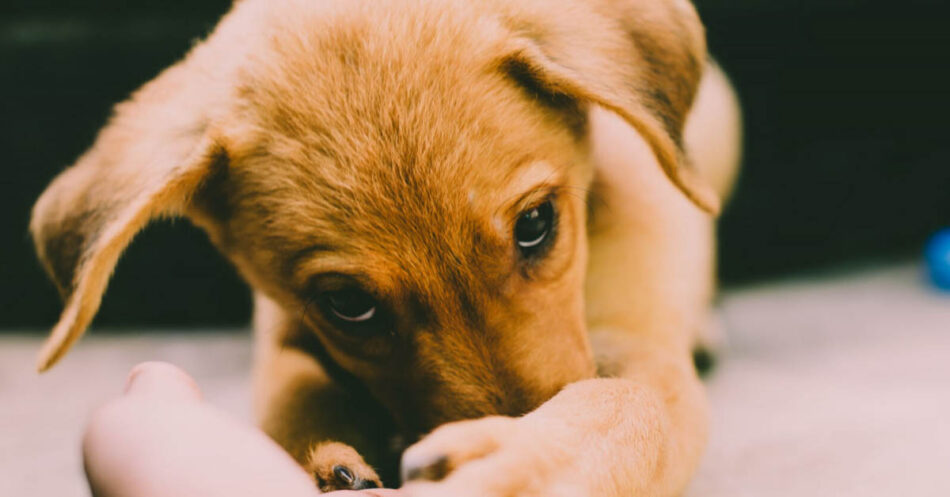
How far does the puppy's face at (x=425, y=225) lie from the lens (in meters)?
1.76

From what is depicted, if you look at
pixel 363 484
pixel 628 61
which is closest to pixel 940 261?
pixel 628 61

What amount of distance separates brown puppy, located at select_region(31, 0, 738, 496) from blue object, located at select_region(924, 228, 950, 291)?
1.47m

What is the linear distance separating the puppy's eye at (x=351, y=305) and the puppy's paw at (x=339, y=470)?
30 cm

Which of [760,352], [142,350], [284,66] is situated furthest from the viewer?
[142,350]

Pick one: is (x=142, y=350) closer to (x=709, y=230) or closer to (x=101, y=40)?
(x=101, y=40)

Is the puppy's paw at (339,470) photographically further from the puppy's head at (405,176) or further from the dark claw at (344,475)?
the puppy's head at (405,176)

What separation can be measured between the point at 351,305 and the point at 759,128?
2.29 m

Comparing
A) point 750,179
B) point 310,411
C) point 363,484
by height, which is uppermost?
point 363,484

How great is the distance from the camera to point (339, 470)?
5.43ft

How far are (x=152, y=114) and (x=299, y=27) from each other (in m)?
0.45

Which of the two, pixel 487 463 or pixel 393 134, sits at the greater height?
pixel 393 134

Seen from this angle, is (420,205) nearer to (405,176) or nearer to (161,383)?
(405,176)

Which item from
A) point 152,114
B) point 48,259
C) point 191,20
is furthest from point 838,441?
point 191,20

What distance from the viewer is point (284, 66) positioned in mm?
1935
